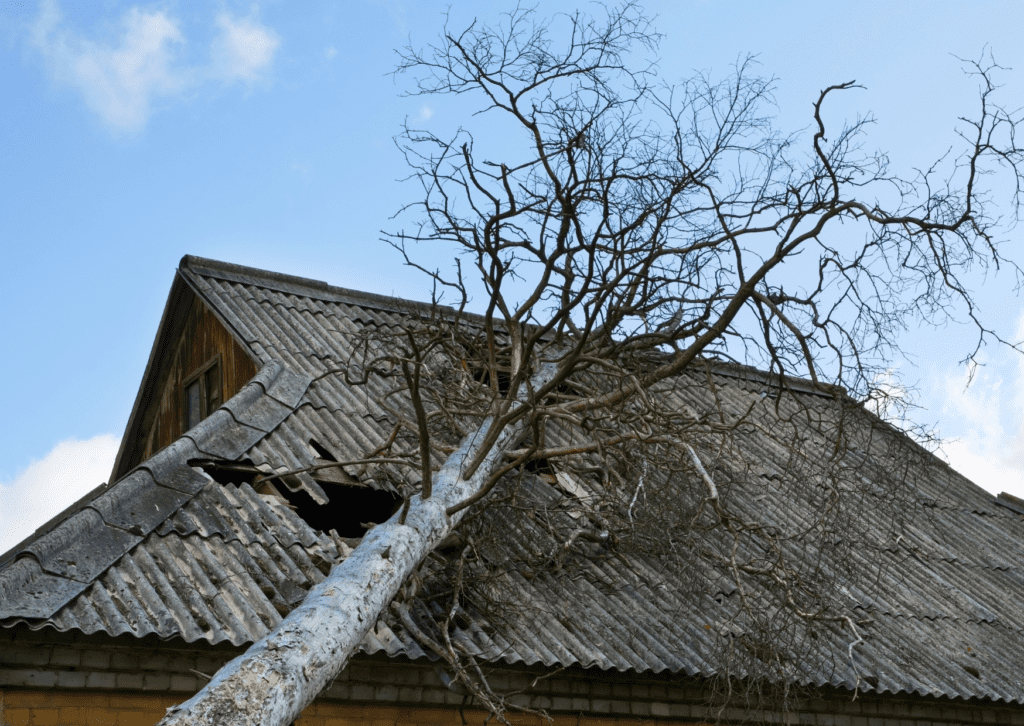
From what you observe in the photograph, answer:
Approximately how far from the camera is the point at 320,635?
14.8 feet

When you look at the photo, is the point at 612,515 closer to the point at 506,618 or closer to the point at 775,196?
the point at 506,618

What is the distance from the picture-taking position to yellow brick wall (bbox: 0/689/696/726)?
17.0 feet

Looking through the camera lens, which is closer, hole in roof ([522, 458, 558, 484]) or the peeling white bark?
the peeling white bark

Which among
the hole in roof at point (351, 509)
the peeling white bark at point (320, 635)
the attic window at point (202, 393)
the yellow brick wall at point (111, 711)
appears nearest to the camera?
the peeling white bark at point (320, 635)

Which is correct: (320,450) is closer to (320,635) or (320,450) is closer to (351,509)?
(351,509)

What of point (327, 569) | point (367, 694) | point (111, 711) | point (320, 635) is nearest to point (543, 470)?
point (327, 569)

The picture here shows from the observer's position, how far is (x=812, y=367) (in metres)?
6.74

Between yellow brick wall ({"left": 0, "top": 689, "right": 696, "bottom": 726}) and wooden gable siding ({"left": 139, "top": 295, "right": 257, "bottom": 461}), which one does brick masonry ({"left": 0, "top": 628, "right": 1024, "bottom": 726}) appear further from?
wooden gable siding ({"left": 139, "top": 295, "right": 257, "bottom": 461})

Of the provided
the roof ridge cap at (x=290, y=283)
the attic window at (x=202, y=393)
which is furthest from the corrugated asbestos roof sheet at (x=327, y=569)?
the attic window at (x=202, y=393)

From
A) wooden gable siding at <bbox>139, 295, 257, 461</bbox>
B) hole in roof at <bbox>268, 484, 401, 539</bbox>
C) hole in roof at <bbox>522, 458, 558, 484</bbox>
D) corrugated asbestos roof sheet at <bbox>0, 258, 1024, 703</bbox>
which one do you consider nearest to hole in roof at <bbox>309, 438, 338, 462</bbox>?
corrugated asbestos roof sheet at <bbox>0, 258, 1024, 703</bbox>

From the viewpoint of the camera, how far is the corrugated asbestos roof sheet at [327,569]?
576cm

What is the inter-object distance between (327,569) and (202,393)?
4946 mm

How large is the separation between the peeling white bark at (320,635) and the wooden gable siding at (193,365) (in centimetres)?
453

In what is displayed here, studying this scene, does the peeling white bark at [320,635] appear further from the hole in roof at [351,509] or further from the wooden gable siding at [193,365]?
the wooden gable siding at [193,365]
